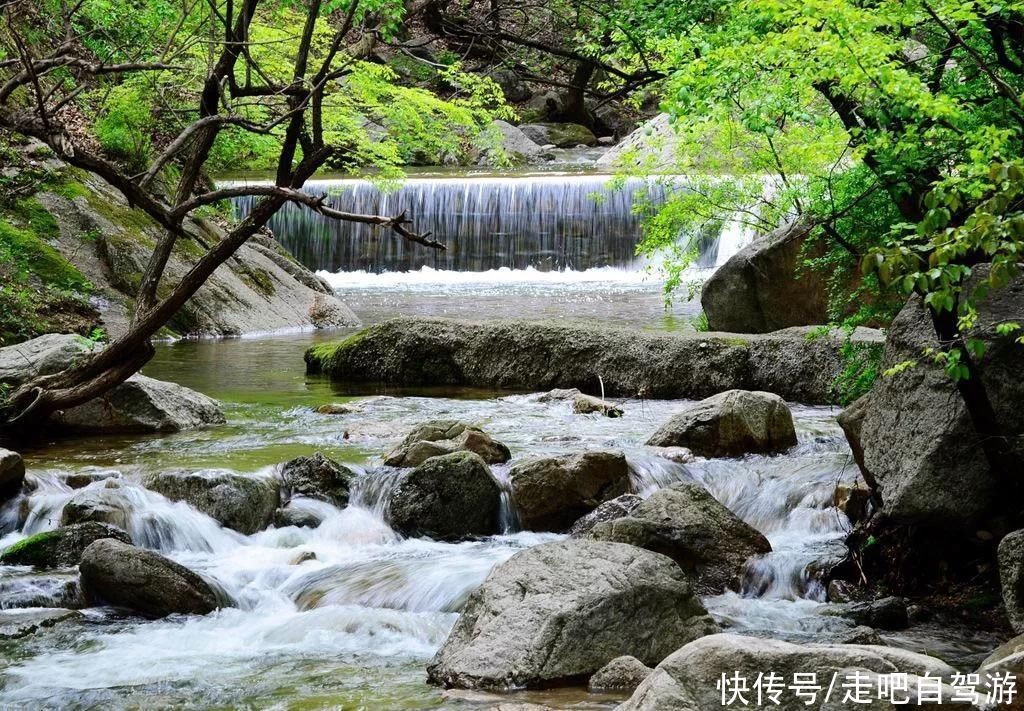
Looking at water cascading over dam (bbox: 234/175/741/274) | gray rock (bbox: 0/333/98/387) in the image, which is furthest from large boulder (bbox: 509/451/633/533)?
water cascading over dam (bbox: 234/175/741/274)

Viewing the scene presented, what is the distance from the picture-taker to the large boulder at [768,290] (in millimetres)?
14008

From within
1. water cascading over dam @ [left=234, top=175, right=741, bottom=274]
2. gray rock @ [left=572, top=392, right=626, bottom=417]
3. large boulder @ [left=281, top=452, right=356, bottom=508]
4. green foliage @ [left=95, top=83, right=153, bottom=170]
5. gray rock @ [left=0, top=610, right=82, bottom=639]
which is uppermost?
green foliage @ [left=95, top=83, right=153, bottom=170]

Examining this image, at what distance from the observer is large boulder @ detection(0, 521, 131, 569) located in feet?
25.1

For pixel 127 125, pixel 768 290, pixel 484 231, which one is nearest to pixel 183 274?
pixel 127 125

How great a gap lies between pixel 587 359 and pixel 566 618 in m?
7.72

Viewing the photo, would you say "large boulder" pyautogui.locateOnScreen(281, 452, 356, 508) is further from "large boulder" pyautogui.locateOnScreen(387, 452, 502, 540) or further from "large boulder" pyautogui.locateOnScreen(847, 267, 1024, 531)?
"large boulder" pyautogui.locateOnScreen(847, 267, 1024, 531)

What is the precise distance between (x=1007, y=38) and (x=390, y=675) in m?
5.54

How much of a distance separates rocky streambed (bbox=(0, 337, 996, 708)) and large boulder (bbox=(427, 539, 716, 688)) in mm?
12

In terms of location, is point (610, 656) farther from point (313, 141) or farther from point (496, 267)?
point (496, 267)

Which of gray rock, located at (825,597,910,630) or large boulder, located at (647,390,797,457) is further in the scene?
large boulder, located at (647,390,797,457)

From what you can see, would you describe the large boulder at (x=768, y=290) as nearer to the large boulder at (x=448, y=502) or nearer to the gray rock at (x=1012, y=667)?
the large boulder at (x=448, y=502)

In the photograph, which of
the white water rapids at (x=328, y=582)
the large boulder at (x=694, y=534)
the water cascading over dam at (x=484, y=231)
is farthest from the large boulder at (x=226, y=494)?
the water cascading over dam at (x=484, y=231)

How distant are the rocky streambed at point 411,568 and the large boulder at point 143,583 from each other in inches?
0.9

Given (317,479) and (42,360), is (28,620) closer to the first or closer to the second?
(317,479)
